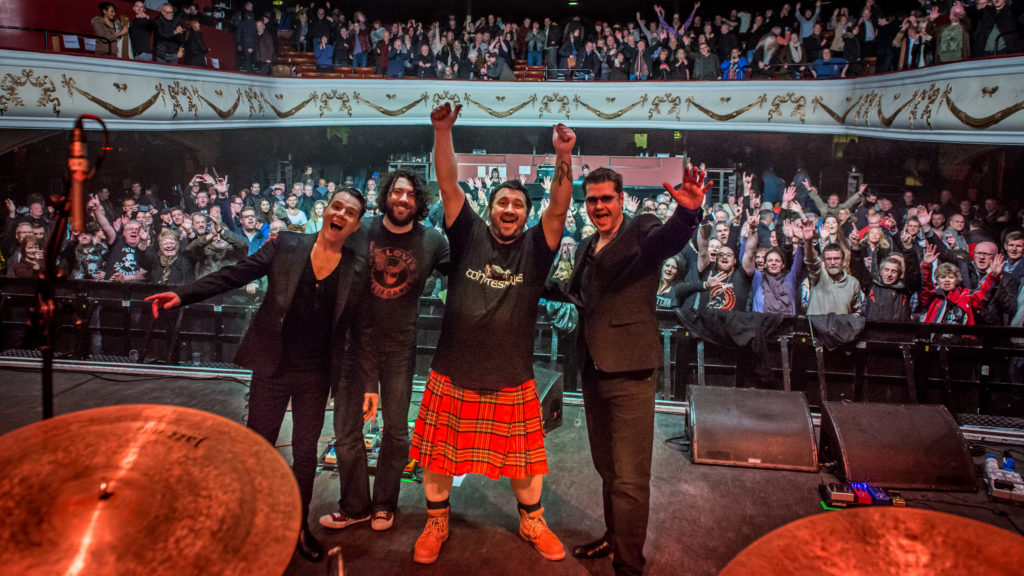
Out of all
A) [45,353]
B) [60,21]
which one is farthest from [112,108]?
[45,353]

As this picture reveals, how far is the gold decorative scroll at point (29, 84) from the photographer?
746 cm

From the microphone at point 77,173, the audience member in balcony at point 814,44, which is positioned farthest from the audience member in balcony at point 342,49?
the microphone at point 77,173

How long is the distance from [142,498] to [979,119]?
9151 mm

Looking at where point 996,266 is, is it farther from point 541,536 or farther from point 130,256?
point 130,256

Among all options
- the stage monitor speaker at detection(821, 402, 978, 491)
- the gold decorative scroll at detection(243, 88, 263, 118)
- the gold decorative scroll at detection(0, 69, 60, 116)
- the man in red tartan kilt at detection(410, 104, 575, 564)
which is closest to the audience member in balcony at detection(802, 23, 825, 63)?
the stage monitor speaker at detection(821, 402, 978, 491)

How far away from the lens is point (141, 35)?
9125mm

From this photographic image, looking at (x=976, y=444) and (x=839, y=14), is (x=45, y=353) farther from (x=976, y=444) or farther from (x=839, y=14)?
(x=839, y=14)

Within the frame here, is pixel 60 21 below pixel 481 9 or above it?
below

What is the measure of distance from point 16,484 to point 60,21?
11.9m

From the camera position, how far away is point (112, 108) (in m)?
8.46

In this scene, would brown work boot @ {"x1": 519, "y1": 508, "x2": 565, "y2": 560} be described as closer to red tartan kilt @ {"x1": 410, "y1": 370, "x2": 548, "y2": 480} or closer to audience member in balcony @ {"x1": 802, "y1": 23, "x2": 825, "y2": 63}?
red tartan kilt @ {"x1": 410, "y1": 370, "x2": 548, "y2": 480}

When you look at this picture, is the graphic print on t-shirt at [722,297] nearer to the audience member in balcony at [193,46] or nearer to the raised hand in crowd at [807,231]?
the raised hand in crowd at [807,231]

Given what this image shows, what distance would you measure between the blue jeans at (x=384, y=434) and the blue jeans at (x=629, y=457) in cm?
105

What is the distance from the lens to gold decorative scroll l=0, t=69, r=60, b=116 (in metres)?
7.46
